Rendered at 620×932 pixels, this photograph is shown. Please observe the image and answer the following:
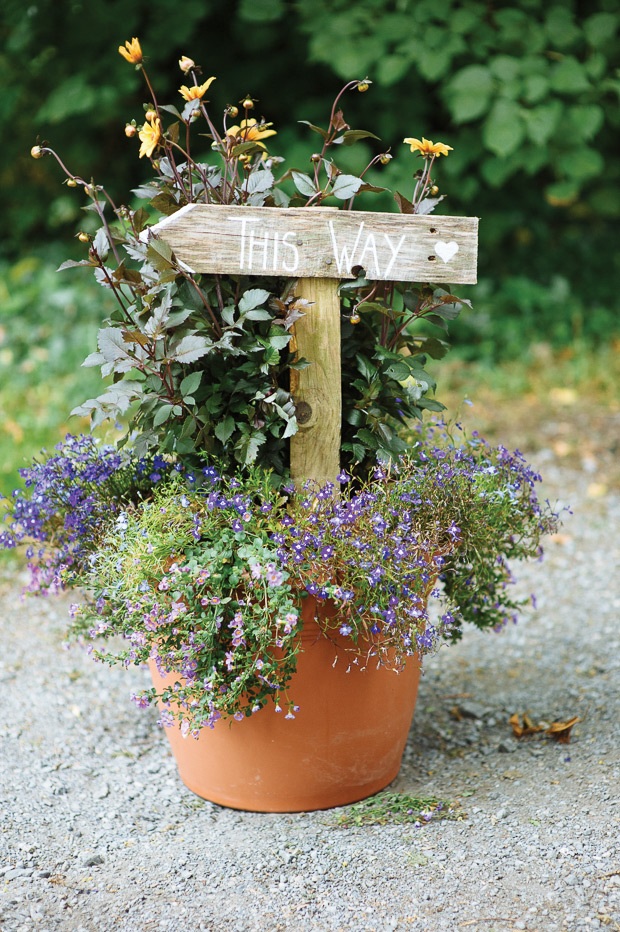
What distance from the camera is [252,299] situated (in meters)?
1.68

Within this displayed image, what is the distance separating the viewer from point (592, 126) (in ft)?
14.1

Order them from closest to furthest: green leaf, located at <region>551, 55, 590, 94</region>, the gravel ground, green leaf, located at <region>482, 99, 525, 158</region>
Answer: the gravel ground, green leaf, located at <region>482, 99, 525, 158</region>, green leaf, located at <region>551, 55, 590, 94</region>

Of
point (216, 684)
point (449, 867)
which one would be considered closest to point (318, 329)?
point (216, 684)

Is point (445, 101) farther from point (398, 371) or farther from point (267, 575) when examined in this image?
point (267, 575)

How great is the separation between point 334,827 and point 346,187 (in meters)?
1.33

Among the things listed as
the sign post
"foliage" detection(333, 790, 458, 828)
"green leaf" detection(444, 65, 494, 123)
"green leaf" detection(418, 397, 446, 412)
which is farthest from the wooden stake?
"green leaf" detection(444, 65, 494, 123)

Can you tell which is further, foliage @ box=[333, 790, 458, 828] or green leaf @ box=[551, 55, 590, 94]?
green leaf @ box=[551, 55, 590, 94]

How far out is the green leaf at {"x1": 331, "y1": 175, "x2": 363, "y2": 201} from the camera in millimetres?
1732

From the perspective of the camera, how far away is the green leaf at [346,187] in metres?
1.73

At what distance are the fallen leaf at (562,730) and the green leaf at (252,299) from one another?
4.16ft

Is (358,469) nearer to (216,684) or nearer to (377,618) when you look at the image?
(377,618)

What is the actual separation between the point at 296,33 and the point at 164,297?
3999mm

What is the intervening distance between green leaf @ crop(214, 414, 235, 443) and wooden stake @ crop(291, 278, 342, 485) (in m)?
0.14

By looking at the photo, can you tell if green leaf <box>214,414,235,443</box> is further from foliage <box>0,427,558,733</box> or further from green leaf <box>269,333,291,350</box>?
green leaf <box>269,333,291,350</box>
